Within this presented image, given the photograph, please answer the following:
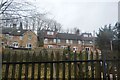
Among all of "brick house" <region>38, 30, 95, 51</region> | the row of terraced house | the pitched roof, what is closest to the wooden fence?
the row of terraced house

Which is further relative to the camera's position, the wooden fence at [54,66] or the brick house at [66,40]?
the brick house at [66,40]

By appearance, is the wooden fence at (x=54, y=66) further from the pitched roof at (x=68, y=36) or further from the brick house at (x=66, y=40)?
the pitched roof at (x=68, y=36)

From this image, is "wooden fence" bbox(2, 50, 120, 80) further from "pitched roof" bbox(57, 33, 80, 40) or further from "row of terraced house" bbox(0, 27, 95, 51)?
"pitched roof" bbox(57, 33, 80, 40)

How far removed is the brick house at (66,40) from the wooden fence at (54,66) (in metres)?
40.7

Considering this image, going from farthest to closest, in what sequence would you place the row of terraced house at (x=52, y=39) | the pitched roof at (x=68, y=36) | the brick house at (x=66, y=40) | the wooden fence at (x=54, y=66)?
the pitched roof at (x=68, y=36), the brick house at (x=66, y=40), the row of terraced house at (x=52, y=39), the wooden fence at (x=54, y=66)

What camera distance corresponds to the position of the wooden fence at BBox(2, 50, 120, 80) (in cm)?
427

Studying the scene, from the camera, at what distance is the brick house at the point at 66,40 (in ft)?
153

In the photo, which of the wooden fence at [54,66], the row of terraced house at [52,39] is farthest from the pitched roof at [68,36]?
the wooden fence at [54,66]

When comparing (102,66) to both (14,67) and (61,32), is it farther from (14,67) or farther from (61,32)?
(61,32)

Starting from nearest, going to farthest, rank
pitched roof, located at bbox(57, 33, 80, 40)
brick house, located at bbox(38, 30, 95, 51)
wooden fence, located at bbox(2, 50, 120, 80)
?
wooden fence, located at bbox(2, 50, 120, 80), brick house, located at bbox(38, 30, 95, 51), pitched roof, located at bbox(57, 33, 80, 40)

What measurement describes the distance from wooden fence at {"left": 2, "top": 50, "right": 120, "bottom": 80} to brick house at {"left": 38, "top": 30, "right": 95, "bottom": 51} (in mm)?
40654

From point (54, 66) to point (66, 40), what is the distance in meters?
45.4

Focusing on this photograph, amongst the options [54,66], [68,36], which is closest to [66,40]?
[68,36]

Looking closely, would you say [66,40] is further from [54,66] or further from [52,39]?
[54,66]
